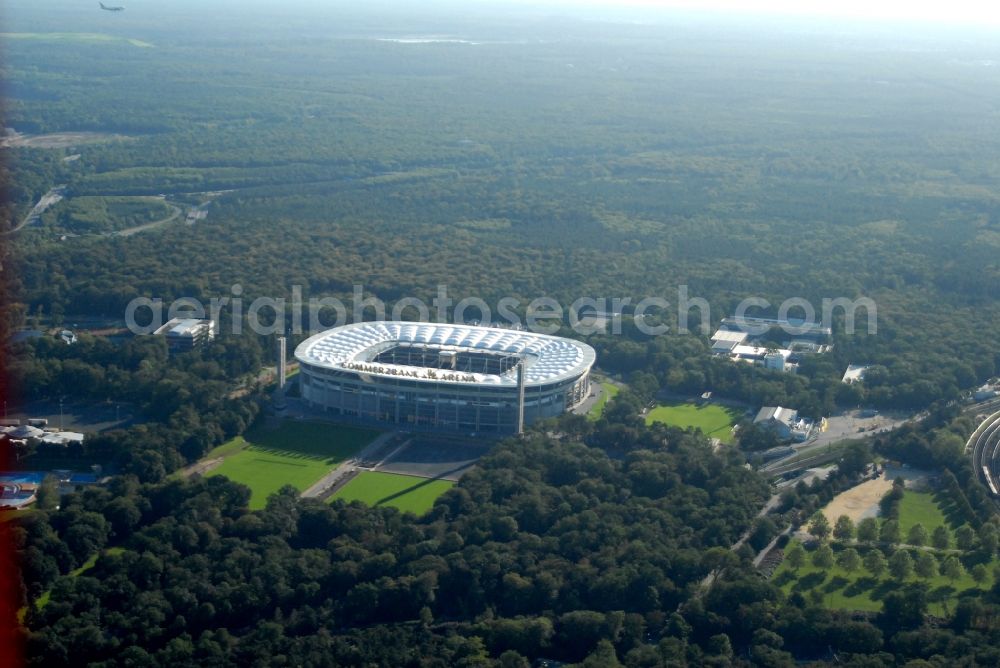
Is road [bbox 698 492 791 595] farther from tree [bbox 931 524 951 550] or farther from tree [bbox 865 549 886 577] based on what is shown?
tree [bbox 931 524 951 550]

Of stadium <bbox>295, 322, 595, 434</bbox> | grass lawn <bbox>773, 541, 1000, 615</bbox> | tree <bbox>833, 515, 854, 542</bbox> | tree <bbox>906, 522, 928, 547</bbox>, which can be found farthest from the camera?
stadium <bbox>295, 322, 595, 434</bbox>

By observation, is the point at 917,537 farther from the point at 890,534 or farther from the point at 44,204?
the point at 44,204

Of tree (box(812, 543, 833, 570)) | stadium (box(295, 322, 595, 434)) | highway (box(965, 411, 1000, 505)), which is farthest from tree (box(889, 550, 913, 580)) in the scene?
stadium (box(295, 322, 595, 434))

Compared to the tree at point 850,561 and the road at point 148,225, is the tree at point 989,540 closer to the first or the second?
the tree at point 850,561

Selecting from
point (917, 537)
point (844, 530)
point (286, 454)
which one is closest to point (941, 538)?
point (917, 537)

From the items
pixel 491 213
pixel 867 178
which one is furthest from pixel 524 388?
pixel 867 178

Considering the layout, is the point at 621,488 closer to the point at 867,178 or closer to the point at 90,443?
the point at 90,443


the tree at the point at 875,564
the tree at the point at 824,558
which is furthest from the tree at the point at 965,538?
the tree at the point at 824,558
